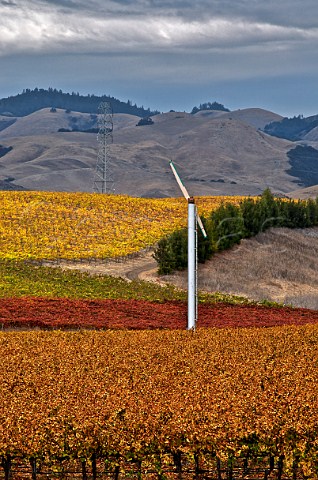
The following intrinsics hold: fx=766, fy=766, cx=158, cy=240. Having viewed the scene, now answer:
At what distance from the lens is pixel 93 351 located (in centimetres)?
3152

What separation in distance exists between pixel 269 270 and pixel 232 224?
9.06 metres

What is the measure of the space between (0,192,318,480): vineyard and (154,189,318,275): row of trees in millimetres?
21552

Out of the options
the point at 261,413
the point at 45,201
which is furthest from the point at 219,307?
the point at 45,201

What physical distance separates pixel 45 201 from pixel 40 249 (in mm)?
37032

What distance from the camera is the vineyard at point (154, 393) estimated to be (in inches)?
787

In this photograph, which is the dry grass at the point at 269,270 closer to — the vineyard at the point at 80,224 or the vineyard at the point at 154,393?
the vineyard at the point at 80,224

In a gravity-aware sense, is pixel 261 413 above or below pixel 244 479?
above

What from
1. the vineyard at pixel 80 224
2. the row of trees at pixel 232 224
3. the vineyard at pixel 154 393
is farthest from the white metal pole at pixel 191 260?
the vineyard at pixel 80 224

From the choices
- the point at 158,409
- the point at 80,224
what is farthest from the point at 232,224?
the point at 158,409

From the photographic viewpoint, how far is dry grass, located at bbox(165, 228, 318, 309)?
69188mm

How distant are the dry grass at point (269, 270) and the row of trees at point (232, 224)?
1264 mm

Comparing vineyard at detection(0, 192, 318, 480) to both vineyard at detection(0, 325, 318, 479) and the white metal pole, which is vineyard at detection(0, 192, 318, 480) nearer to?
vineyard at detection(0, 325, 318, 479)

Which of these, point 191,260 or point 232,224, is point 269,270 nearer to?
point 232,224

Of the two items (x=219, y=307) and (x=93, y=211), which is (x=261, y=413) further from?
(x=93, y=211)
